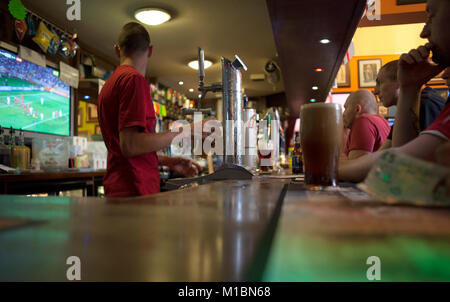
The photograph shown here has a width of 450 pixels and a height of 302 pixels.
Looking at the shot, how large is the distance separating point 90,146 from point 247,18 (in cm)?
256

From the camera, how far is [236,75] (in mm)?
1579

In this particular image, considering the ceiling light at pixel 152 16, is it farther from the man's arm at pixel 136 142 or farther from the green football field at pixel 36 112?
the man's arm at pixel 136 142

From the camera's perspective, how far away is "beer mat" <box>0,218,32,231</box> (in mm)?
349

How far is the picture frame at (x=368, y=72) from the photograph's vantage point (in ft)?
17.0

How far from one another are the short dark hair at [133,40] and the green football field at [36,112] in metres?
1.96

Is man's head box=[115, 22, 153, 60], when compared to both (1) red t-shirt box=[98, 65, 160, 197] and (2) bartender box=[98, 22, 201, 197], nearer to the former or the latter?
(2) bartender box=[98, 22, 201, 197]

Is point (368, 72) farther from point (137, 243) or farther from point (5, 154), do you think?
point (137, 243)

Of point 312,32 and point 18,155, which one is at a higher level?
point 312,32

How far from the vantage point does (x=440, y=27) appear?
31.4 inches

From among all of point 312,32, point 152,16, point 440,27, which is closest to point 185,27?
point 152,16

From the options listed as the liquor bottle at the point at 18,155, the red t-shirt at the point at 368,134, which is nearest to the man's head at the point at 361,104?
the red t-shirt at the point at 368,134

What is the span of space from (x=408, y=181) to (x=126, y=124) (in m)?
1.29

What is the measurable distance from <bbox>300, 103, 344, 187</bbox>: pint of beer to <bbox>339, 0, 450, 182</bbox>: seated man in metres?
0.13
